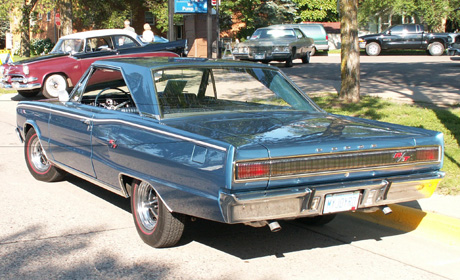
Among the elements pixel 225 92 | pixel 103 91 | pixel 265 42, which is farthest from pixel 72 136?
pixel 265 42

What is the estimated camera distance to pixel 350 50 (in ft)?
36.3

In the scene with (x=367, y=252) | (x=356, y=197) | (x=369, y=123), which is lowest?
(x=367, y=252)

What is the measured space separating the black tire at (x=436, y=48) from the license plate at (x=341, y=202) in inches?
1076

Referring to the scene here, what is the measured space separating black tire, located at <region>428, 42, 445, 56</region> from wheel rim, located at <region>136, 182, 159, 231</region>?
2749 cm

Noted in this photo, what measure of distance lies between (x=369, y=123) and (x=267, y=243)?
1387 mm

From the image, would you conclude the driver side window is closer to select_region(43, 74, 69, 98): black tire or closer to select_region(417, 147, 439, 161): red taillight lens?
select_region(417, 147, 439, 161): red taillight lens

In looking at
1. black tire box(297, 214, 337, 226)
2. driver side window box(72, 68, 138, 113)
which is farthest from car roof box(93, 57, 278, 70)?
black tire box(297, 214, 337, 226)

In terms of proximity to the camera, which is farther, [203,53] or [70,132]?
[203,53]

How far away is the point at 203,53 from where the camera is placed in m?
Answer: 27.3

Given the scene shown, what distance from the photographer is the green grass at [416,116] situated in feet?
23.4

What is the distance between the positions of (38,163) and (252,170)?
4.02 m

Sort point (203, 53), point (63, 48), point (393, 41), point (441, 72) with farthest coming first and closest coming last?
point (393, 41) < point (203, 53) < point (441, 72) < point (63, 48)

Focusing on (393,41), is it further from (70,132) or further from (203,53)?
(70,132)

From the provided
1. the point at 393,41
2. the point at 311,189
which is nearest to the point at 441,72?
the point at 393,41
